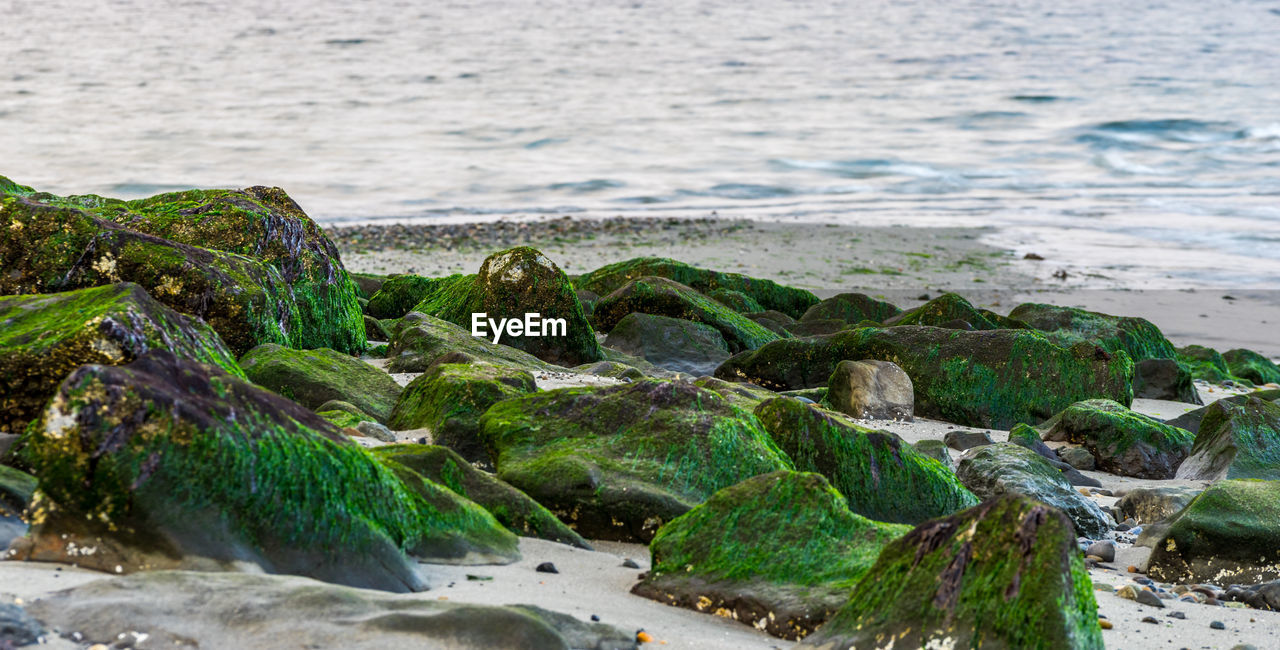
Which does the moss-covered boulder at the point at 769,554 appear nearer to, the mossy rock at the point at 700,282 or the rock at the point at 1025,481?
the rock at the point at 1025,481

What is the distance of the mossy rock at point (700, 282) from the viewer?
10.2 m

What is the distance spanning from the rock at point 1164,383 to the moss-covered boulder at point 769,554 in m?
5.13

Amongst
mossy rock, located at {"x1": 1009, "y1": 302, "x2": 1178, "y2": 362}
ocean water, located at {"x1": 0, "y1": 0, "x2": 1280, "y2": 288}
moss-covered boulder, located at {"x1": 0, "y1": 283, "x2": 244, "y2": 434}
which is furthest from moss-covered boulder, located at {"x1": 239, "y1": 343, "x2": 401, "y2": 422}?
ocean water, located at {"x1": 0, "y1": 0, "x2": 1280, "y2": 288}

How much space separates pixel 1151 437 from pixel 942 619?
3823 millimetres

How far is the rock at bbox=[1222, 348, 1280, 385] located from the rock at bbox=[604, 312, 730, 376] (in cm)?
464

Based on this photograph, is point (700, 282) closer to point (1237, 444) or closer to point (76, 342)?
point (1237, 444)

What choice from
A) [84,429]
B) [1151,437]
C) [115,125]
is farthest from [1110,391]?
[115,125]

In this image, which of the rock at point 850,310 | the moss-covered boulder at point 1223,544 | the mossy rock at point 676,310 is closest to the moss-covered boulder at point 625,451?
the moss-covered boulder at point 1223,544

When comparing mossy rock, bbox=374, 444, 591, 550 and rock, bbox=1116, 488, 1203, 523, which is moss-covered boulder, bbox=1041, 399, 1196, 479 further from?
mossy rock, bbox=374, 444, 591, 550

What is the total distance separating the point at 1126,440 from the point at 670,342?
10.4 feet

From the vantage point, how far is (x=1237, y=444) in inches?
222

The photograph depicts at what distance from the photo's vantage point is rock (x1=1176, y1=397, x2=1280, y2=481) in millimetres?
5559

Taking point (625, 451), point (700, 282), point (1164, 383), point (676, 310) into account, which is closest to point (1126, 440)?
point (1164, 383)

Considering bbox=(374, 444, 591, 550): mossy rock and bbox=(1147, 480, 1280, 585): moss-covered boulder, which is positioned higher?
bbox=(374, 444, 591, 550): mossy rock
